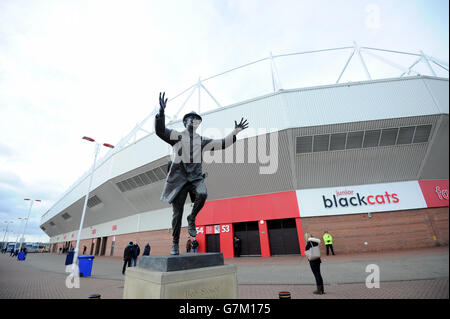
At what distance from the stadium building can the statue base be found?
38.8 ft

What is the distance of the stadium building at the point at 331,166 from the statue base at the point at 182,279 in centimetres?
1183

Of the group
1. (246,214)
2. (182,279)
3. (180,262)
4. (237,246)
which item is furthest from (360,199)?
(182,279)

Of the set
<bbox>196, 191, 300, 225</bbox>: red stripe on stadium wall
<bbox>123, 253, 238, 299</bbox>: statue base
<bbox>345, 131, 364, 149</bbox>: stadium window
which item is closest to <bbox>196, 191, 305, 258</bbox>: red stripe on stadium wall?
<bbox>196, 191, 300, 225</bbox>: red stripe on stadium wall

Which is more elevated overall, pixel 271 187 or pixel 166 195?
pixel 271 187

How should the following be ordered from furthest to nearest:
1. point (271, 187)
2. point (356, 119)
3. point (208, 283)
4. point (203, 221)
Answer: point (203, 221) → point (271, 187) → point (356, 119) → point (208, 283)

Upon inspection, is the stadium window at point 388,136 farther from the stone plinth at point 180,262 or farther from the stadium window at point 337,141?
the stone plinth at point 180,262

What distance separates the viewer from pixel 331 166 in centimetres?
1503

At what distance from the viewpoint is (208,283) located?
2922 millimetres

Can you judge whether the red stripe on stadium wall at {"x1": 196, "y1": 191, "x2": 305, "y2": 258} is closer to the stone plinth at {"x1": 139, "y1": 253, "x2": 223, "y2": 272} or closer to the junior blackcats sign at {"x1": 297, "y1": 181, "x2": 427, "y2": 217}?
the junior blackcats sign at {"x1": 297, "y1": 181, "x2": 427, "y2": 217}

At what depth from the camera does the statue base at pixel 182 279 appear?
259 cm
